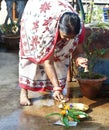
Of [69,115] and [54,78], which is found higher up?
[54,78]

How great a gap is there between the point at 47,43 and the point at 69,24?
0.40m

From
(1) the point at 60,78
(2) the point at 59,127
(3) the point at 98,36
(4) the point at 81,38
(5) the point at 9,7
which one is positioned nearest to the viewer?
(2) the point at 59,127

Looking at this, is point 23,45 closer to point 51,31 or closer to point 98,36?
point 51,31

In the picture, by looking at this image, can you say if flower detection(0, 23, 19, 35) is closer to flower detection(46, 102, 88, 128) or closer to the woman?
the woman

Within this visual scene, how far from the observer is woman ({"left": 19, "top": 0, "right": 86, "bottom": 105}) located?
3.37 metres

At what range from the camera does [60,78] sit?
423 cm

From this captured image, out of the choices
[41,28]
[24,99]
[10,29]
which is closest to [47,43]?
[41,28]

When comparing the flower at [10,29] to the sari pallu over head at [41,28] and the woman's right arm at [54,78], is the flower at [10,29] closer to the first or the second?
the sari pallu over head at [41,28]

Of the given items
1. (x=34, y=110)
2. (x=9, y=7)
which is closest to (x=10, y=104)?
(x=34, y=110)

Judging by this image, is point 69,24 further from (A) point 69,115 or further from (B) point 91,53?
(B) point 91,53

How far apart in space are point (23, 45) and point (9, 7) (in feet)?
15.3

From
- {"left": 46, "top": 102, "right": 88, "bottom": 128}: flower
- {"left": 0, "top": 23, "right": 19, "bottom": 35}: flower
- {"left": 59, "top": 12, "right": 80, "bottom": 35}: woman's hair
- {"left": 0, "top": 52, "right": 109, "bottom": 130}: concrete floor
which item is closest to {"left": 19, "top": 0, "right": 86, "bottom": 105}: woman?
{"left": 59, "top": 12, "right": 80, "bottom": 35}: woman's hair

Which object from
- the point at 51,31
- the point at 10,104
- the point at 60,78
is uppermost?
the point at 51,31

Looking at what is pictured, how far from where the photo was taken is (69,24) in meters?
3.29
